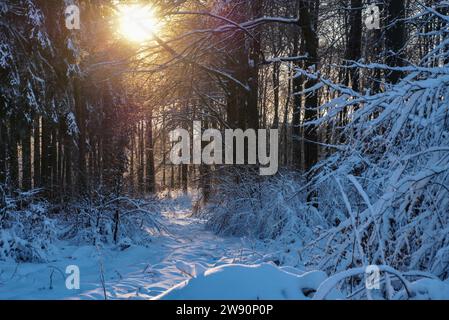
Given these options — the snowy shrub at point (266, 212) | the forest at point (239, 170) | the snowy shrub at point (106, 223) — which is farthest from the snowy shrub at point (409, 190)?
the snowy shrub at point (106, 223)

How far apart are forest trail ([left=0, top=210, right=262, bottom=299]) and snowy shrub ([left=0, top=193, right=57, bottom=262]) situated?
19 centimetres

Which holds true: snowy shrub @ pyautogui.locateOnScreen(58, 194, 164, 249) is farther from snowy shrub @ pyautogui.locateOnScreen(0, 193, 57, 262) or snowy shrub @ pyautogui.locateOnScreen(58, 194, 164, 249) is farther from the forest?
snowy shrub @ pyautogui.locateOnScreen(0, 193, 57, 262)

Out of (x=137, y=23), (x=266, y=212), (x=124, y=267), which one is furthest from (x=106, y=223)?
(x=137, y=23)

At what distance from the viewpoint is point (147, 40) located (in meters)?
9.03

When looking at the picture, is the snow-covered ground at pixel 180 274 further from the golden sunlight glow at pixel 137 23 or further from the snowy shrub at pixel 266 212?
the golden sunlight glow at pixel 137 23

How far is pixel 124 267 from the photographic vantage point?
232 inches

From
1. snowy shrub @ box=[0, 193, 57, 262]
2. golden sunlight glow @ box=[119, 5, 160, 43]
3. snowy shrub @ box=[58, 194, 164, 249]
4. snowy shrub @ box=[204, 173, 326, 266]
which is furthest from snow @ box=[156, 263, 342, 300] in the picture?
golden sunlight glow @ box=[119, 5, 160, 43]

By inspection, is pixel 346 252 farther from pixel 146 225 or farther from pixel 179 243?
pixel 146 225

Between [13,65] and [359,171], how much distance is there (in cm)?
1002

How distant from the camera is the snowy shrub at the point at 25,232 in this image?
5840 millimetres

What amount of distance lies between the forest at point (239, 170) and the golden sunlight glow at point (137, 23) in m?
0.03

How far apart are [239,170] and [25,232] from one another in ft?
16.2

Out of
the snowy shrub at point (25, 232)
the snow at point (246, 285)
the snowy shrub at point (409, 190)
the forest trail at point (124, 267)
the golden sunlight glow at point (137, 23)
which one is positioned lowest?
the forest trail at point (124, 267)
